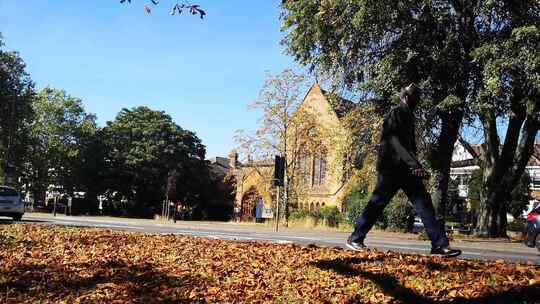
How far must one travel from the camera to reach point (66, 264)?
22.3 feet

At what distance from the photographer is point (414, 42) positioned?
1972 cm

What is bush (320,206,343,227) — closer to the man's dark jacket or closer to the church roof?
the church roof

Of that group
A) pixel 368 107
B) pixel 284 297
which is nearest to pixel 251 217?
pixel 368 107

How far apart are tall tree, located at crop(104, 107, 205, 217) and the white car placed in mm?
34722

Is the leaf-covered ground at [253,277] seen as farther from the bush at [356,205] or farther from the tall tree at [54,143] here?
the tall tree at [54,143]

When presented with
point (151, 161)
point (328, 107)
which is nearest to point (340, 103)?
point (328, 107)

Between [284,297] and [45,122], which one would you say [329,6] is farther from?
[45,122]

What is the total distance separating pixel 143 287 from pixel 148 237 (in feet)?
10.0

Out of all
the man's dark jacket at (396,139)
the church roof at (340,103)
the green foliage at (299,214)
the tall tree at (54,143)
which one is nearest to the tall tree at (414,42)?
the church roof at (340,103)

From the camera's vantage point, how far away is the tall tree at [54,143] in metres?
60.8

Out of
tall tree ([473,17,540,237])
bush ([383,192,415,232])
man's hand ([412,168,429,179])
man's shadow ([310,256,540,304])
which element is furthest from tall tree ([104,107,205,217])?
man's shadow ([310,256,540,304])

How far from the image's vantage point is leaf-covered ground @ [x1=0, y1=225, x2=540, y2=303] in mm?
5145

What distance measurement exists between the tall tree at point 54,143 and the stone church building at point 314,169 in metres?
18.3

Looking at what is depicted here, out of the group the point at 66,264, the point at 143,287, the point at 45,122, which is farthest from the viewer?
the point at 45,122
